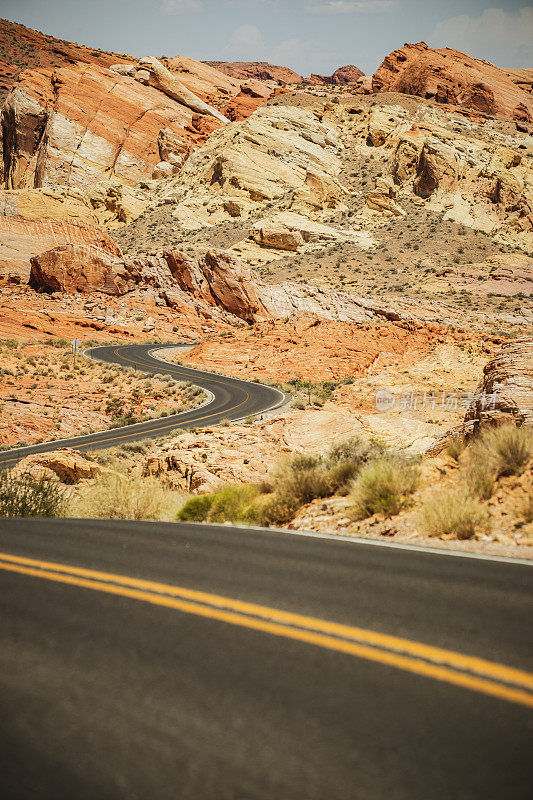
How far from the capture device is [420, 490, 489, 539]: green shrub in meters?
5.88

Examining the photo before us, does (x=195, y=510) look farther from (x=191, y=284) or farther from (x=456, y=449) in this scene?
(x=191, y=284)

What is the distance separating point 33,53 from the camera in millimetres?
119750

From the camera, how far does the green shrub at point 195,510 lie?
27.8ft

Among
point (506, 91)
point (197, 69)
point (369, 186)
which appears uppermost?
point (197, 69)

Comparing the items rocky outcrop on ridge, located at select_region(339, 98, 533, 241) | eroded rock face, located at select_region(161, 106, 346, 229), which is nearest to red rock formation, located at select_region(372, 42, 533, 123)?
rocky outcrop on ridge, located at select_region(339, 98, 533, 241)

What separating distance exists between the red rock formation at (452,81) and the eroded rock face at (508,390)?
112 metres

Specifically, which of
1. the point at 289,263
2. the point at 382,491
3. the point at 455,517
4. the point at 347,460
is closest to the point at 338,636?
the point at 455,517

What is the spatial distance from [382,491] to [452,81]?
125457 mm

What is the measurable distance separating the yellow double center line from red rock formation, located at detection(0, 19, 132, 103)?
138 meters

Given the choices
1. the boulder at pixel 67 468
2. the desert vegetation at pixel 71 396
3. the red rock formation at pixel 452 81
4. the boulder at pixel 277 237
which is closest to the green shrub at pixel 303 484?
the boulder at pixel 67 468

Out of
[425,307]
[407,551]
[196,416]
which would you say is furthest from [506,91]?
[407,551]

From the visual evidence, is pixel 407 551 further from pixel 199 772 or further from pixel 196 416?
pixel 196 416

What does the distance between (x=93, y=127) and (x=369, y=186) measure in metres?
53.5

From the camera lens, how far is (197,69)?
14888 centimetres
